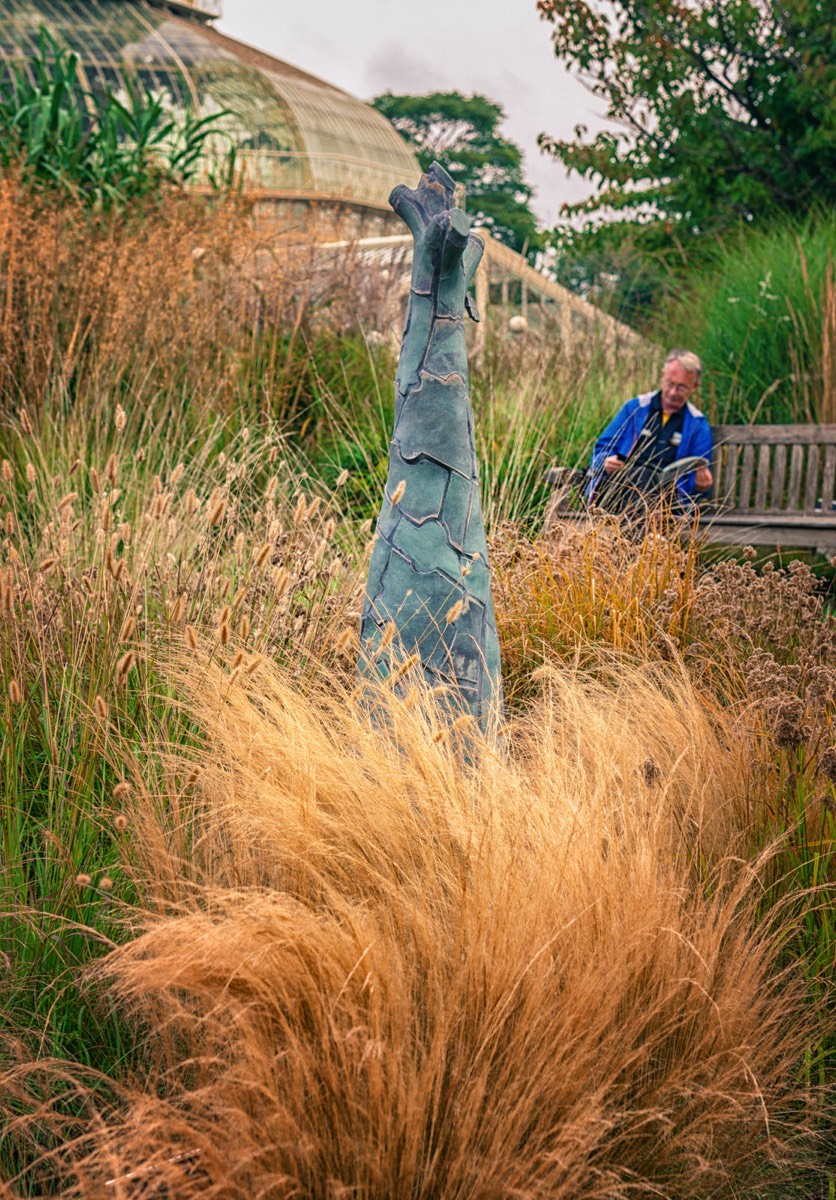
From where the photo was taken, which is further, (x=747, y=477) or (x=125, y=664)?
(x=747, y=477)

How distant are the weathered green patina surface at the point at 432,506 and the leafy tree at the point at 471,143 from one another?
36001 millimetres

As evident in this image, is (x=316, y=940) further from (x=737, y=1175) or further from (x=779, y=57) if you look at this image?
(x=779, y=57)

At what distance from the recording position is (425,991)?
1783 millimetres

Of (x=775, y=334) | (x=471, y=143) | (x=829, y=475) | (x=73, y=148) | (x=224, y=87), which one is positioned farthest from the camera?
(x=471, y=143)

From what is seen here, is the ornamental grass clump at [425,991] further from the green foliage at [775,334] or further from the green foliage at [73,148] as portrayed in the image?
the green foliage at [73,148]

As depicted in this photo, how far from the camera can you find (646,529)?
4.20 metres

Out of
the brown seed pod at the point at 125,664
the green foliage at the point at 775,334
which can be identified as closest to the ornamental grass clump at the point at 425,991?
the brown seed pod at the point at 125,664

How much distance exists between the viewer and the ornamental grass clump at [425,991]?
1.50 metres

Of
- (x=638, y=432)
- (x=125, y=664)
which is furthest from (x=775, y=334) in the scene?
(x=125, y=664)

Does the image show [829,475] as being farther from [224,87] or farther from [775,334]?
[224,87]

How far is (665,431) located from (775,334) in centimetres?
227

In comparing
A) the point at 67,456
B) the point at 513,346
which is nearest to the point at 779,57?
the point at 513,346

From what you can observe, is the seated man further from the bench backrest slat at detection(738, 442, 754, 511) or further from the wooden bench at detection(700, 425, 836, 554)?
the bench backrest slat at detection(738, 442, 754, 511)

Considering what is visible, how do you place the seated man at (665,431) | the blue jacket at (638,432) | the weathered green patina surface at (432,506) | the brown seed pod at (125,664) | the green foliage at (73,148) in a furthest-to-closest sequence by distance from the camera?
the green foliage at (73,148) < the blue jacket at (638,432) < the seated man at (665,431) < the weathered green patina surface at (432,506) < the brown seed pod at (125,664)
